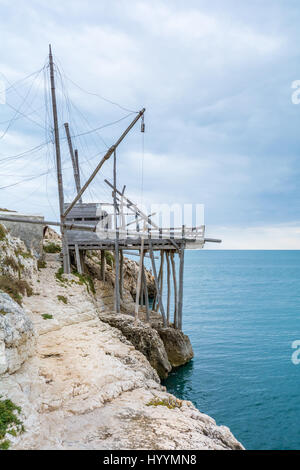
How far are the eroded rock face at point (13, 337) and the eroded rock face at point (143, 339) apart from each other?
8.19 meters

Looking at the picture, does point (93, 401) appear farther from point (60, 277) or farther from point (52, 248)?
point (52, 248)

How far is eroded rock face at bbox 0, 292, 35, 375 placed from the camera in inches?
364

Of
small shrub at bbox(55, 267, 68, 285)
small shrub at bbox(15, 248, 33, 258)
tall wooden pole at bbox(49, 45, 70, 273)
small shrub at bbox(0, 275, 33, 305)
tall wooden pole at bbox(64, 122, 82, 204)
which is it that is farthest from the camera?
tall wooden pole at bbox(64, 122, 82, 204)

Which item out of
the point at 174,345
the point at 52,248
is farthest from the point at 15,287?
the point at 52,248

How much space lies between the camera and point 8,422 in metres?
7.88

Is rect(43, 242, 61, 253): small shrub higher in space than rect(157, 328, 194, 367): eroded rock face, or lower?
higher

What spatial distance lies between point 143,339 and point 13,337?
1029 cm

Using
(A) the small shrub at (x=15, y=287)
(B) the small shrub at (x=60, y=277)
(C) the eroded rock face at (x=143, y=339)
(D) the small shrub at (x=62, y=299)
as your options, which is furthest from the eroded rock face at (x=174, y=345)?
(A) the small shrub at (x=15, y=287)

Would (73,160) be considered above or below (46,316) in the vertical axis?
above

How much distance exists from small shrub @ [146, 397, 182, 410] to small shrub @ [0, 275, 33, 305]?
7417mm

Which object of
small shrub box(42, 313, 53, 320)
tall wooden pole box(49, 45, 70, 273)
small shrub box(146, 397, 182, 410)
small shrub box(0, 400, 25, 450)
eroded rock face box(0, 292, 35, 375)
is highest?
tall wooden pole box(49, 45, 70, 273)

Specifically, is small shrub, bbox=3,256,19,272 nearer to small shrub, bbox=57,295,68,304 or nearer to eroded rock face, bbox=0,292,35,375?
small shrub, bbox=57,295,68,304

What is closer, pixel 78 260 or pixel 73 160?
pixel 78 260

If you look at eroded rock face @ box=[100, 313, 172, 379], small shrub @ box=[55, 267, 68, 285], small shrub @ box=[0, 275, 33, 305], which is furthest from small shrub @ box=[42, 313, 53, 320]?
small shrub @ box=[55, 267, 68, 285]
